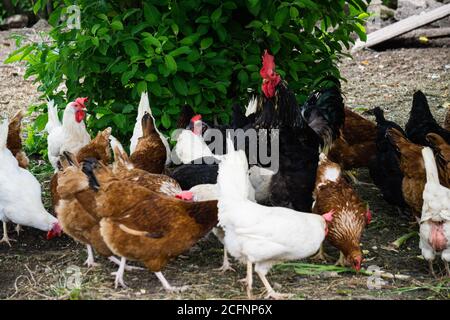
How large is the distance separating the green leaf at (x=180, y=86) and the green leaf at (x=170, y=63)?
0.29 m

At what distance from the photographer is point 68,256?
506cm

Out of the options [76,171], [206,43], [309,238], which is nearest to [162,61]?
[206,43]

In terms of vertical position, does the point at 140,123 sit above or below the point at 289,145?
above

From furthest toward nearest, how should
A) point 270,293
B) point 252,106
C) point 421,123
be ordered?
point 252,106 → point 421,123 → point 270,293

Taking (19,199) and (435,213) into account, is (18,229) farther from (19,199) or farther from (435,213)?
(435,213)

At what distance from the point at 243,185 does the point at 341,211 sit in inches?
38.0

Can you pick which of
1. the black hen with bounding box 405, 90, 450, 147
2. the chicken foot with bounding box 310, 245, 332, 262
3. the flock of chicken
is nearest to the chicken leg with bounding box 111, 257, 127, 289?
the flock of chicken

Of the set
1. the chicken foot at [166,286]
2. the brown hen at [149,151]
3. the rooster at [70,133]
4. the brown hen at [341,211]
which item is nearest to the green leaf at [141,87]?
the brown hen at [149,151]

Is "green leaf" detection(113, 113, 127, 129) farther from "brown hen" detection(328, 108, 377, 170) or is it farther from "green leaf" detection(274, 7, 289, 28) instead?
"brown hen" detection(328, 108, 377, 170)

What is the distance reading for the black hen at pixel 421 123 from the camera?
19.5 ft

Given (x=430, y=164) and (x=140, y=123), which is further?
(x=140, y=123)

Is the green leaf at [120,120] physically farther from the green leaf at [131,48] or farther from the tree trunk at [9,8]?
the tree trunk at [9,8]

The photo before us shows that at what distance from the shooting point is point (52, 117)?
639cm

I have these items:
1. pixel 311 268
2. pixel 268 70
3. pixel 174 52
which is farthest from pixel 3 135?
pixel 311 268
